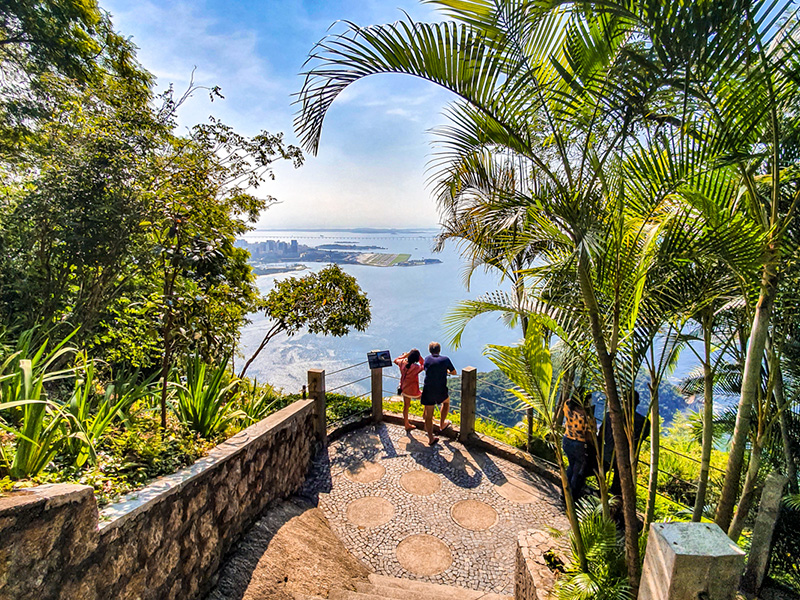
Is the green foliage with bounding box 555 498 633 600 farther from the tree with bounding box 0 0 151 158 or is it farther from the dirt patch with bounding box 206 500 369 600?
the tree with bounding box 0 0 151 158

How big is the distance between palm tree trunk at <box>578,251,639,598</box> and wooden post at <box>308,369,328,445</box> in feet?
10.9

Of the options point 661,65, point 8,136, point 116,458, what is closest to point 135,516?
point 116,458

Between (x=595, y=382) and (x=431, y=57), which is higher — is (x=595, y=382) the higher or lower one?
the lower one

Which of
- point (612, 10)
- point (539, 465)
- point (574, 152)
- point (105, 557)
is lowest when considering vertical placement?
point (539, 465)

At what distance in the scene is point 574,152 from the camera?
2695 millimetres

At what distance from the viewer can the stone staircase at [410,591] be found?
2785 mm

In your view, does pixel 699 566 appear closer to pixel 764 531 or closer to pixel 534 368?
pixel 534 368

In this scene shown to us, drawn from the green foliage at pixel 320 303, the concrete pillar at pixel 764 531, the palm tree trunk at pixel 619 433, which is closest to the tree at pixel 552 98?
the palm tree trunk at pixel 619 433

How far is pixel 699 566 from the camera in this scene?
1.21 metres

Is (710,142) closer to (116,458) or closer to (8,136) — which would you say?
(116,458)

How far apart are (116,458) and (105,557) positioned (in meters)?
0.56

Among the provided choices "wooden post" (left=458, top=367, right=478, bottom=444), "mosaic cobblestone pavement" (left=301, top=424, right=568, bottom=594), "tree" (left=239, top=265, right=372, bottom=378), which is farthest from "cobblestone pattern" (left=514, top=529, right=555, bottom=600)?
"tree" (left=239, top=265, right=372, bottom=378)

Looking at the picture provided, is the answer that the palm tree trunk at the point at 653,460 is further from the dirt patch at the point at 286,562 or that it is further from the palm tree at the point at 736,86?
the dirt patch at the point at 286,562

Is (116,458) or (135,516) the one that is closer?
(135,516)
